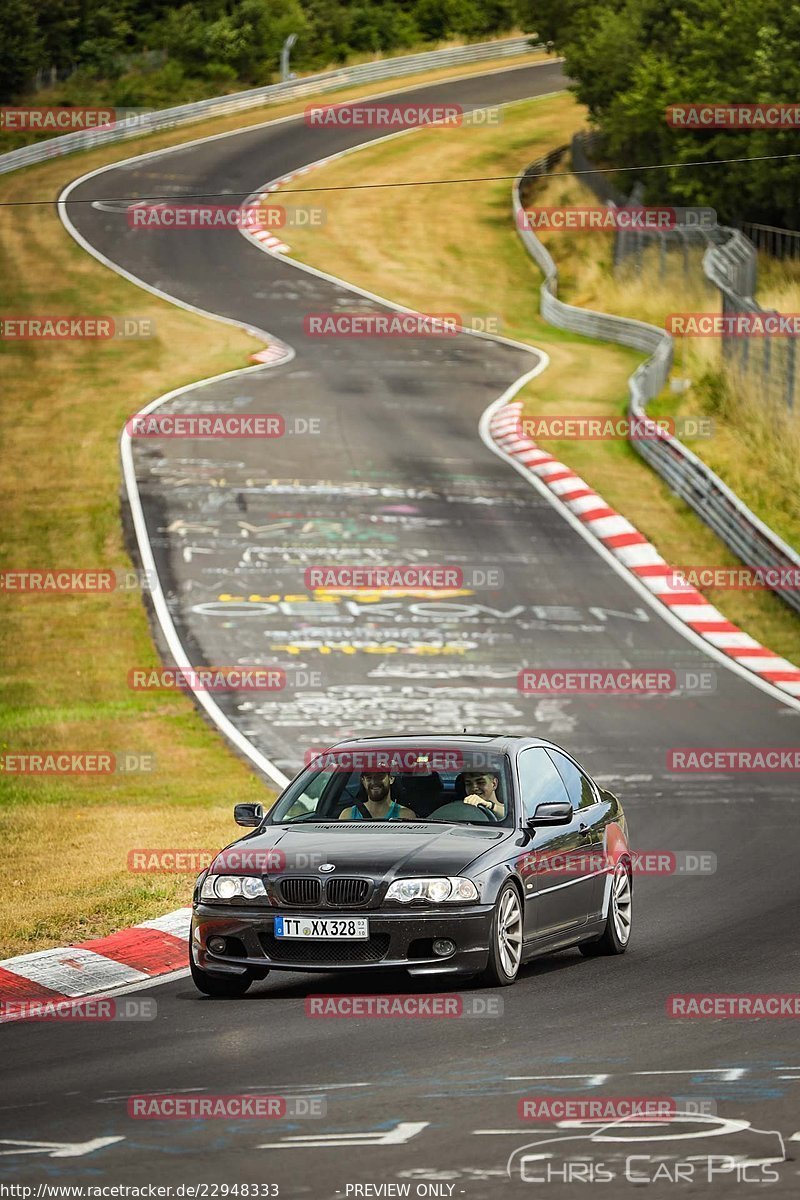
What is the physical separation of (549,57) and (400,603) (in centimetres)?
6594

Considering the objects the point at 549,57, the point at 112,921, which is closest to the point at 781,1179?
the point at 112,921

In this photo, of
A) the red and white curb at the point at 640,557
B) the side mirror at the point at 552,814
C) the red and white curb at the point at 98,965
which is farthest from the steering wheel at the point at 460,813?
the red and white curb at the point at 640,557

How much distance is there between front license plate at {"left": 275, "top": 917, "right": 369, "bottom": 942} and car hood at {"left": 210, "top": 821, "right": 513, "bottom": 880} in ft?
0.84

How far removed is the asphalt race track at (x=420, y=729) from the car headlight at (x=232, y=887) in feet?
1.86

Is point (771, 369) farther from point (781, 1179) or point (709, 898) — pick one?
point (781, 1179)

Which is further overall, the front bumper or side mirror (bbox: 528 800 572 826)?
side mirror (bbox: 528 800 572 826)

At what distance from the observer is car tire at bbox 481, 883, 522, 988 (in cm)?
1014

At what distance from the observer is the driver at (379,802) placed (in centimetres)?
A: 1122

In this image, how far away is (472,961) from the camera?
32.9 ft
